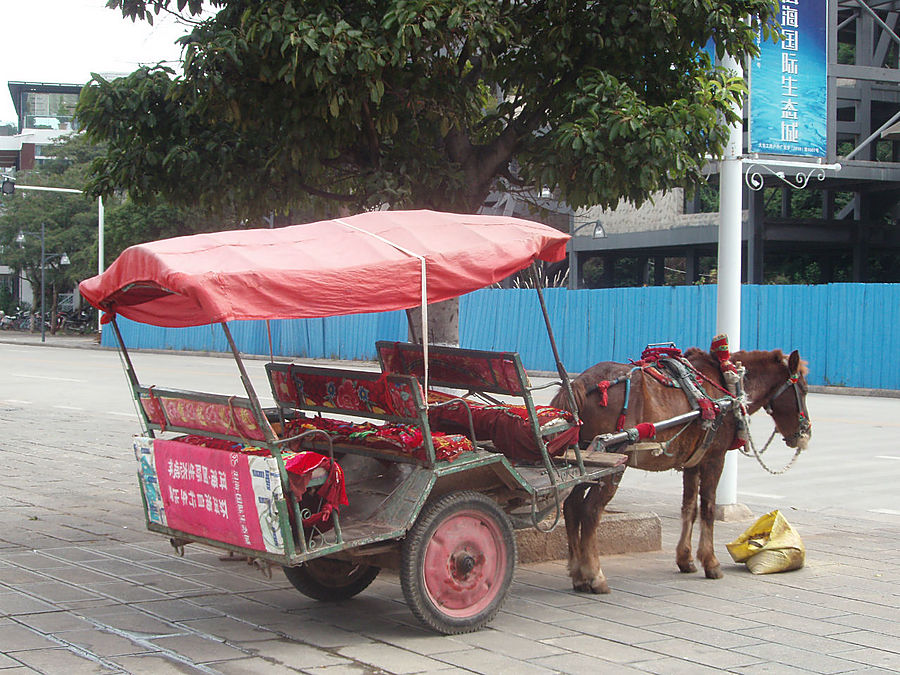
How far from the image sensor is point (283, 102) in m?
7.47

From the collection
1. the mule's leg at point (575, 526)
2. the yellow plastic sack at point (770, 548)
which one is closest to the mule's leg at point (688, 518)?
the yellow plastic sack at point (770, 548)

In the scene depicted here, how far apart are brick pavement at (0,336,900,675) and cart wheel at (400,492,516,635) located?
0.46 feet

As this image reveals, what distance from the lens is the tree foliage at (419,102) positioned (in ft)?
23.1

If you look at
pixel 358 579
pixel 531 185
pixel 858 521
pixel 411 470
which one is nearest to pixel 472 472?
pixel 411 470

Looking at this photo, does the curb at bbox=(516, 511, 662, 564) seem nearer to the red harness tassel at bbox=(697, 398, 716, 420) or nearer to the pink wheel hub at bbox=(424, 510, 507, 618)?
the red harness tassel at bbox=(697, 398, 716, 420)

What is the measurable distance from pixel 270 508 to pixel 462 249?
67.8 inches

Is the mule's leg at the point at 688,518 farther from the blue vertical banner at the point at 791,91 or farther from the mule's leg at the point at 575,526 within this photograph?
the blue vertical banner at the point at 791,91

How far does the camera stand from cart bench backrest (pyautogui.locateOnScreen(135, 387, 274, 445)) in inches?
207

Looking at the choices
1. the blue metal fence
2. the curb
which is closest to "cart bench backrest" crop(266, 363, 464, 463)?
the curb

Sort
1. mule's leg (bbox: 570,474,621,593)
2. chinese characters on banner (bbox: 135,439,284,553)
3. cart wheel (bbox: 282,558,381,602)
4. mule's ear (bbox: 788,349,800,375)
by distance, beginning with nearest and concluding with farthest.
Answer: chinese characters on banner (bbox: 135,439,284,553) → cart wheel (bbox: 282,558,381,602) → mule's leg (bbox: 570,474,621,593) → mule's ear (bbox: 788,349,800,375)

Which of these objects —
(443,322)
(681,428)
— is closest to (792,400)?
(681,428)

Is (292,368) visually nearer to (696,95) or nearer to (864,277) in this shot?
(696,95)

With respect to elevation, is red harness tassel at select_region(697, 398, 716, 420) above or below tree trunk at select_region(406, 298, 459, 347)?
below

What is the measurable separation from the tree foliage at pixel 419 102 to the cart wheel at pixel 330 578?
2.67m
